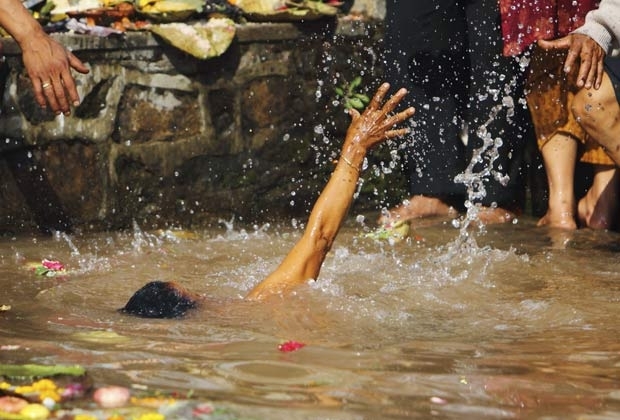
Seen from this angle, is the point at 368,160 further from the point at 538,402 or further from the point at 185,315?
the point at 538,402

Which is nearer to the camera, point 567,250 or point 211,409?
point 211,409

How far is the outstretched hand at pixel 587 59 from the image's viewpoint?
4.80 metres

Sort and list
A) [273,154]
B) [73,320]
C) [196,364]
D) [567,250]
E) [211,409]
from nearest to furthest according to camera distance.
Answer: [211,409] → [196,364] → [73,320] → [567,250] → [273,154]

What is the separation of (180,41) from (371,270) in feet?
5.14

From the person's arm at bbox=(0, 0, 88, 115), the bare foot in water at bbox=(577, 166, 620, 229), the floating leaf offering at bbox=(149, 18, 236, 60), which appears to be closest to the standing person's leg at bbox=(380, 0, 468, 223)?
the bare foot in water at bbox=(577, 166, 620, 229)

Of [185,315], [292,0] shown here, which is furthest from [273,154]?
[185,315]

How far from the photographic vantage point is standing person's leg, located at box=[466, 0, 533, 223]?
5.86 metres

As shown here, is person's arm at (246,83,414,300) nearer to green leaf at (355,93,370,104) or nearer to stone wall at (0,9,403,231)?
stone wall at (0,9,403,231)

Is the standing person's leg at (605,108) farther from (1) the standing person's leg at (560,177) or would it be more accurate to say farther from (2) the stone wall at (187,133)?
(2) the stone wall at (187,133)

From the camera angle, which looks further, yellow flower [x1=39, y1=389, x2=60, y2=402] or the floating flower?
the floating flower

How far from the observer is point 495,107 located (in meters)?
5.89

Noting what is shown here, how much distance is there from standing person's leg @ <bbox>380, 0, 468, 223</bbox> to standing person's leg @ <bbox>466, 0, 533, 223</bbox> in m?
0.11

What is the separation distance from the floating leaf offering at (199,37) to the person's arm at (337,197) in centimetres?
160

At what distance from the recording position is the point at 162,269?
4.94m
